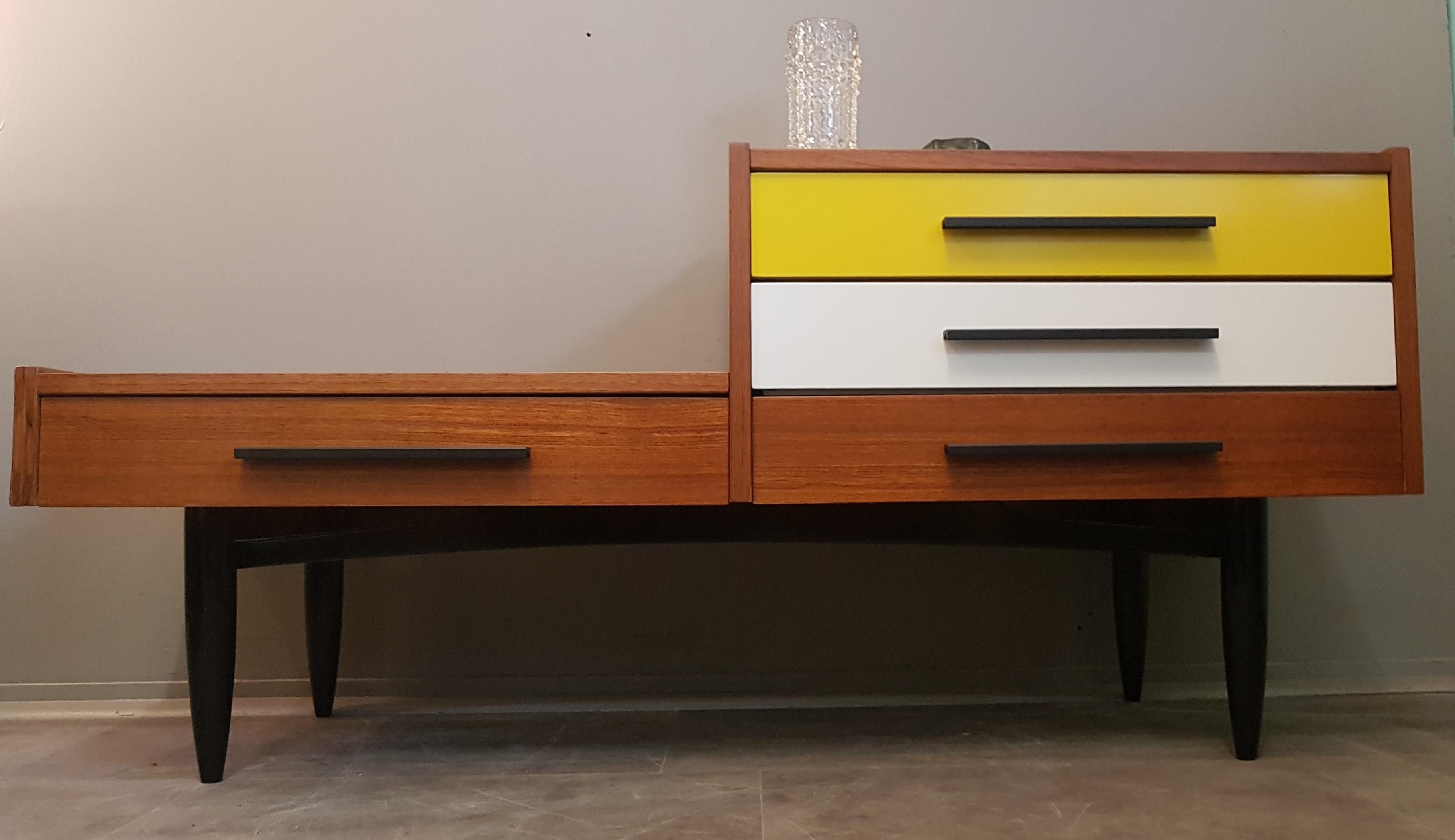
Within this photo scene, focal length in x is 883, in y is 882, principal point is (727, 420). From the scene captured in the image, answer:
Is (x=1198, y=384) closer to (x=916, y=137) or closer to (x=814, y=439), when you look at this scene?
(x=814, y=439)

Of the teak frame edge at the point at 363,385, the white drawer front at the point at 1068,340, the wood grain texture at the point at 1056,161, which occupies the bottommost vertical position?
the teak frame edge at the point at 363,385

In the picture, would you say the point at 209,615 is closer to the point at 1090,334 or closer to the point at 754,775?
the point at 754,775

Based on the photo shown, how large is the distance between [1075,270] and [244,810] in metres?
1.02

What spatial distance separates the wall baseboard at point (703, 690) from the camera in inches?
52.2

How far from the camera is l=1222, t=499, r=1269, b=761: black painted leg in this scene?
1.01 metres

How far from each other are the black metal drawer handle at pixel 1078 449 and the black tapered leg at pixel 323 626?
0.89 m

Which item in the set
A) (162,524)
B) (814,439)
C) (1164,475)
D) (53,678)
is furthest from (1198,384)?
(53,678)

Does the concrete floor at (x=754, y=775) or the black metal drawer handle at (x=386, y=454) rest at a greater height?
the black metal drawer handle at (x=386, y=454)

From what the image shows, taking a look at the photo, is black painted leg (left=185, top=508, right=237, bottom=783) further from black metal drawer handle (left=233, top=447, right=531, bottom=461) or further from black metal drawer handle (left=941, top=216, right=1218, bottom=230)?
black metal drawer handle (left=941, top=216, right=1218, bottom=230)

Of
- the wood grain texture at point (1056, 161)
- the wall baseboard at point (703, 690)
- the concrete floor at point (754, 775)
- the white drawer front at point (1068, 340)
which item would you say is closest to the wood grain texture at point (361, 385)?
the white drawer front at point (1068, 340)

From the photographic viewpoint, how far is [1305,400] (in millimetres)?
910

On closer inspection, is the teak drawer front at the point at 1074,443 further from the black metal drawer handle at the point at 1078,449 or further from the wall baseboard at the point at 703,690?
the wall baseboard at the point at 703,690

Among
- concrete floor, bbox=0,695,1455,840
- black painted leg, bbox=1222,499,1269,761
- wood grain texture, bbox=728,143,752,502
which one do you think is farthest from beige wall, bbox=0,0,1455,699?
wood grain texture, bbox=728,143,752,502

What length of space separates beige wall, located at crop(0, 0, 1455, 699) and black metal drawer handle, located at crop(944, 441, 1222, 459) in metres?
0.51
